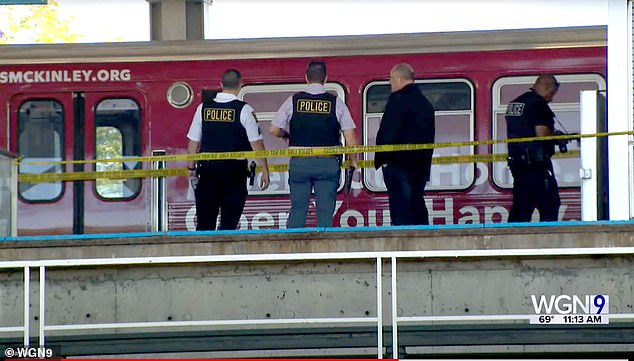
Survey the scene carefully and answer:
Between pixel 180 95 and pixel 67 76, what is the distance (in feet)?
4.68

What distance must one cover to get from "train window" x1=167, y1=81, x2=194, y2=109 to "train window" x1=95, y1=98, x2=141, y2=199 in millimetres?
439

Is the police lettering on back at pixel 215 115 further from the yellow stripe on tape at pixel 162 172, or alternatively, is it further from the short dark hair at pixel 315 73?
the yellow stripe on tape at pixel 162 172

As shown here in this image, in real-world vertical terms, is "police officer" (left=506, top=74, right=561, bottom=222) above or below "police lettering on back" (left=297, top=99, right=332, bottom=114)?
below

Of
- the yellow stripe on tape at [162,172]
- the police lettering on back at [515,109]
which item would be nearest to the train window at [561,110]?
the yellow stripe on tape at [162,172]

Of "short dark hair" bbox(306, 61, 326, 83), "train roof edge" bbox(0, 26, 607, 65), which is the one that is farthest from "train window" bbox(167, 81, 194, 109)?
"short dark hair" bbox(306, 61, 326, 83)

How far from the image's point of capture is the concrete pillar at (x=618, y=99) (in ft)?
36.1

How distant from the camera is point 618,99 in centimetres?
1113

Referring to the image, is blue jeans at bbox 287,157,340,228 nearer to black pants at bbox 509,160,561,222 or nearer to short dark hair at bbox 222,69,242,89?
short dark hair at bbox 222,69,242,89

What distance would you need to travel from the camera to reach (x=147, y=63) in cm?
1617

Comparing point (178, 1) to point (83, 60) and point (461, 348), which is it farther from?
Answer: point (461, 348)

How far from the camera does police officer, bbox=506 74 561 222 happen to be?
13711 millimetres

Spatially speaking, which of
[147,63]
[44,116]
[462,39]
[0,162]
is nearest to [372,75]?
[462,39]

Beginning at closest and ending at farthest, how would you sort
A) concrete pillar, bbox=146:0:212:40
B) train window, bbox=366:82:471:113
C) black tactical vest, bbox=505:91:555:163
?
black tactical vest, bbox=505:91:555:163, train window, bbox=366:82:471:113, concrete pillar, bbox=146:0:212:40

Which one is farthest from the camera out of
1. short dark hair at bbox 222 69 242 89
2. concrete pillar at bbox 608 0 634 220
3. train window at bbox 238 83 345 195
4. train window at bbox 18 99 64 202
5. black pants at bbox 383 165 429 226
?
train window at bbox 18 99 64 202
